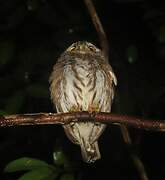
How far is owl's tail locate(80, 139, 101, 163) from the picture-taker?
4.35m

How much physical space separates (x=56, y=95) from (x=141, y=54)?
1.95 metres

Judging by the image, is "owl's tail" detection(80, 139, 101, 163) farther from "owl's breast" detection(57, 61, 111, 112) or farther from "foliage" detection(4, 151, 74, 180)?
"foliage" detection(4, 151, 74, 180)

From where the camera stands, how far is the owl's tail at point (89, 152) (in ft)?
14.3

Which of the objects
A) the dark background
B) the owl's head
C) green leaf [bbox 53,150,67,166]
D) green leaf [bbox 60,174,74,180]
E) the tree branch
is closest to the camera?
the tree branch

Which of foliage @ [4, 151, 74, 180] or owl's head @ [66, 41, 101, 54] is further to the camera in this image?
owl's head @ [66, 41, 101, 54]

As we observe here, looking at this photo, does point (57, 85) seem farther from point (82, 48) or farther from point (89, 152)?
point (89, 152)

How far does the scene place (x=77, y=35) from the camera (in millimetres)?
5855

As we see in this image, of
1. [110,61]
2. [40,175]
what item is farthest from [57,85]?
[110,61]

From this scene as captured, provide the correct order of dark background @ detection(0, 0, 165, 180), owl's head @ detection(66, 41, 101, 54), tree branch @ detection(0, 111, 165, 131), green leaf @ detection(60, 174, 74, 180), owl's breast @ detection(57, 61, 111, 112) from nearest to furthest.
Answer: tree branch @ detection(0, 111, 165, 131), green leaf @ detection(60, 174, 74, 180), owl's breast @ detection(57, 61, 111, 112), owl's head @ detection(66, 41, 101, 54), dark background @ detection(0, 0, 165, 180)

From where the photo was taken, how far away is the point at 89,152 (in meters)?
4.39

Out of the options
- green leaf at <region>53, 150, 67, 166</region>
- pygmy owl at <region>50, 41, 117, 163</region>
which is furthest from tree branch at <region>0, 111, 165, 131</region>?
pygmy owl at <region>50, 41, 117, 163</region>

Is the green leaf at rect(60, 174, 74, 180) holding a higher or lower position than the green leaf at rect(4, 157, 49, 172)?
lower

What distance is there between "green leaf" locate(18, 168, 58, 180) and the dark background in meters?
1.29

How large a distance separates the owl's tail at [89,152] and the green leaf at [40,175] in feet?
2.29
